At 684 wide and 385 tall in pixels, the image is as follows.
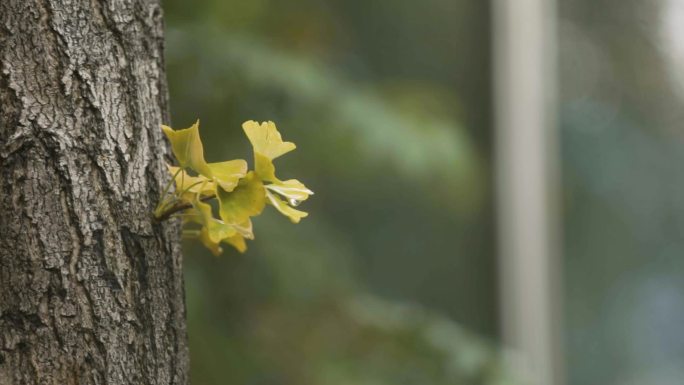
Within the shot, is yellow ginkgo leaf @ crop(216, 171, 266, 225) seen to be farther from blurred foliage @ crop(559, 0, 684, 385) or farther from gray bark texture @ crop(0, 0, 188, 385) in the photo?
blurred foliage @ crop(559, 0, 684, 385)

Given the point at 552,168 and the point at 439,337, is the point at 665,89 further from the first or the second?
the point at 439,337

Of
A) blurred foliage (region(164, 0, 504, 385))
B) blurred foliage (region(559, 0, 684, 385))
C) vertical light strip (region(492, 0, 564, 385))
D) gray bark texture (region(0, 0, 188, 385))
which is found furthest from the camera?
vertical light strip (region(492, 0, 564, 385))

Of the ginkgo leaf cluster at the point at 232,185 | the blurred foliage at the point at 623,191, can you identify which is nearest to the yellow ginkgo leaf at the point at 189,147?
the ginkgo leaf cluster at the point at 232,185

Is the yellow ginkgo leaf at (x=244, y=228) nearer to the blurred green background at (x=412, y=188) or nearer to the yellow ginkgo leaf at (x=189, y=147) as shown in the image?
the yellow ginkgo leaf at (x=189, y=147)

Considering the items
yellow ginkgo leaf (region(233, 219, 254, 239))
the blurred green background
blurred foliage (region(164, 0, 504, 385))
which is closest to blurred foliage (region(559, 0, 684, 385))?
the blurred green background

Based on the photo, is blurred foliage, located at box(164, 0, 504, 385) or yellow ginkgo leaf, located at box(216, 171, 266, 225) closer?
yellow ginkgo leaf, located at box(216, 171, 266, 225)

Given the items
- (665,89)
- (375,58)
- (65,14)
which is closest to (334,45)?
(375,58)

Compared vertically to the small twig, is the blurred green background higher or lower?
higher
